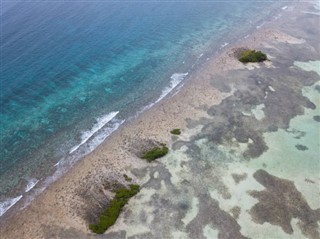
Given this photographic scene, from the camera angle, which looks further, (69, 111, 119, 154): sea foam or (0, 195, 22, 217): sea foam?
(69, 111, 119, 154): sea foam

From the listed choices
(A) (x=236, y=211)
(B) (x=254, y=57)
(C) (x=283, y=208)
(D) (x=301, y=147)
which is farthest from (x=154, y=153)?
(B) (x=254, y=57)

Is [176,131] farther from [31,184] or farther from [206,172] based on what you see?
[31,184]

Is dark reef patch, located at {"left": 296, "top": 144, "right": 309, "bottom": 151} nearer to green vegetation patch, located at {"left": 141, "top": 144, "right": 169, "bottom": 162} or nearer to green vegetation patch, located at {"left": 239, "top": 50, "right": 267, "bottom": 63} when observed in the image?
green vegetation patch, located at {"left": 141, "top": 144, "right": 169, "bottom": 162}

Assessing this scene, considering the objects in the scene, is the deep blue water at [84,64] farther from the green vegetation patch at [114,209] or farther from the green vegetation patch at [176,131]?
the green vegetation patch at [114,209]

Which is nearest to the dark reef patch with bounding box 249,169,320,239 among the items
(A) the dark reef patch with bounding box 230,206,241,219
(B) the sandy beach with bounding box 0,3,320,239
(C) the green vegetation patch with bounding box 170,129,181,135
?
(B) the sandy beach with bounding box 0,3,320,239

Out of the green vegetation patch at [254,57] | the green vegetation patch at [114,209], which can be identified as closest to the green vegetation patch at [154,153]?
the green vegetation patch at [114,209]

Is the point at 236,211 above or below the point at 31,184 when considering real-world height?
below
